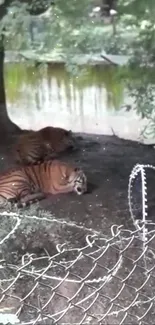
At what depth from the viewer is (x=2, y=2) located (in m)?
2.75

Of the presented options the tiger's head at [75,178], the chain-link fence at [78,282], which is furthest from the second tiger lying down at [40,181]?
the chain-link fence at [78,282]

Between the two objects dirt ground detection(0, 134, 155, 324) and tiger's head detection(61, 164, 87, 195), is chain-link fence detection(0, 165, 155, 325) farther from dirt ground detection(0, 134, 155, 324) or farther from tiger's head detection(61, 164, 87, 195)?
tiger's head detection(61, 164, 87, 195)

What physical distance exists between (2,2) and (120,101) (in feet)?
1.87

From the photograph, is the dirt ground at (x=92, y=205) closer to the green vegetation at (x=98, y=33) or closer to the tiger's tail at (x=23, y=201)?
the tiger's tail at (x=23, y=201)

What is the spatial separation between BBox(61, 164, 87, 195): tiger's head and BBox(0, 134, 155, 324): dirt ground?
2 centimetres

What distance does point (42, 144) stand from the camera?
2826 mm

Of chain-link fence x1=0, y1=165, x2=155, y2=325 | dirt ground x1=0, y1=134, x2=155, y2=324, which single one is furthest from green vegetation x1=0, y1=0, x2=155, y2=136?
chain-link fence x1=0, y1=165, x2=155, y2=325

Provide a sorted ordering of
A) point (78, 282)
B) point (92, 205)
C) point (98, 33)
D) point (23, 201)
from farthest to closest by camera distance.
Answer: point (98, 33) → point (23, 201) → point (92, 205) → point (78, 282)

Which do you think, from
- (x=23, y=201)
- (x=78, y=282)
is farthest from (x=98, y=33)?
(x=78, y=282)

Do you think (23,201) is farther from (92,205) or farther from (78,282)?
(78,282)

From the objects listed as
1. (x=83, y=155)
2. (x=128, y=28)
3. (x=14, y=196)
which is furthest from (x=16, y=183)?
(x=128, y=28)

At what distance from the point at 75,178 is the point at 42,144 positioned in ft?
0.90

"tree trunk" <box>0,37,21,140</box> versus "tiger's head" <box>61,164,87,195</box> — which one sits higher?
"tree trunk" <box>0,37,21,140</box>

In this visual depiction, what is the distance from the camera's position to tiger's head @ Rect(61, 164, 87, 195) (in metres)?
2.57
